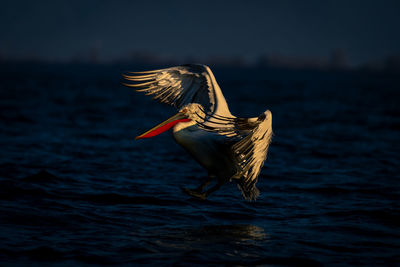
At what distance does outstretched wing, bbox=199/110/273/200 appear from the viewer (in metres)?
8.22

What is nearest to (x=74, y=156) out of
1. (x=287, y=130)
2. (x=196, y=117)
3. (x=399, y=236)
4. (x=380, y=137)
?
(x=196, y=117)

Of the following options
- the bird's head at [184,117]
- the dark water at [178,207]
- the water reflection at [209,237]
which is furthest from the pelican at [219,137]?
the dark water at [178,207]

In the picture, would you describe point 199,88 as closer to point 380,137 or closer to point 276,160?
point 276,160

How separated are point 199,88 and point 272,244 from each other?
308 centimetres

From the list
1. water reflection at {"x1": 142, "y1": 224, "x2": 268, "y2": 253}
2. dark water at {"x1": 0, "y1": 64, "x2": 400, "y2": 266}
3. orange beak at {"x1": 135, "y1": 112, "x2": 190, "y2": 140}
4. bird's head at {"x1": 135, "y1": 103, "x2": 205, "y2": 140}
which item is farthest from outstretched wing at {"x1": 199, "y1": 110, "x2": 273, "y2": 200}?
dark water at {"x1": 0, "y1": 64, "x2": 400, "y2": 266}

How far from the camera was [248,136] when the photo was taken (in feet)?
26.9

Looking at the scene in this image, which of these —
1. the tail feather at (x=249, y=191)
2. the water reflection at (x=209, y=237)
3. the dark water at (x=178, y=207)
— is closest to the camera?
the dark water at (x=178, y=207)

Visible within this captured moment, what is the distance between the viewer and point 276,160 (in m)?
15.1

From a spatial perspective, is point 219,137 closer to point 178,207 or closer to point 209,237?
point 209,237

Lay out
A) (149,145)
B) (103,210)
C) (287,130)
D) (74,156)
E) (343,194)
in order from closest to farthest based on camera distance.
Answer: (103,210) → (343,194) → (74,156) → (149,145) → (287,130)

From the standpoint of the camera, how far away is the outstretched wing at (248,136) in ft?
27.0

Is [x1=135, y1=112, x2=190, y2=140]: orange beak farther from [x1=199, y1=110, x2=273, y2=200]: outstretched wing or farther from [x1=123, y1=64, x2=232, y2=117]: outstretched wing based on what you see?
[x1=123, y1=64, x2=232, y2=117]: outstretched wing

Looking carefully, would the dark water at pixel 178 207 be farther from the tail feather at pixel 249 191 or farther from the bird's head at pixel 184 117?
the bird's head at pixel 184 117

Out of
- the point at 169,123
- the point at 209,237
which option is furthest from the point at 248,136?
the point at 209,237
